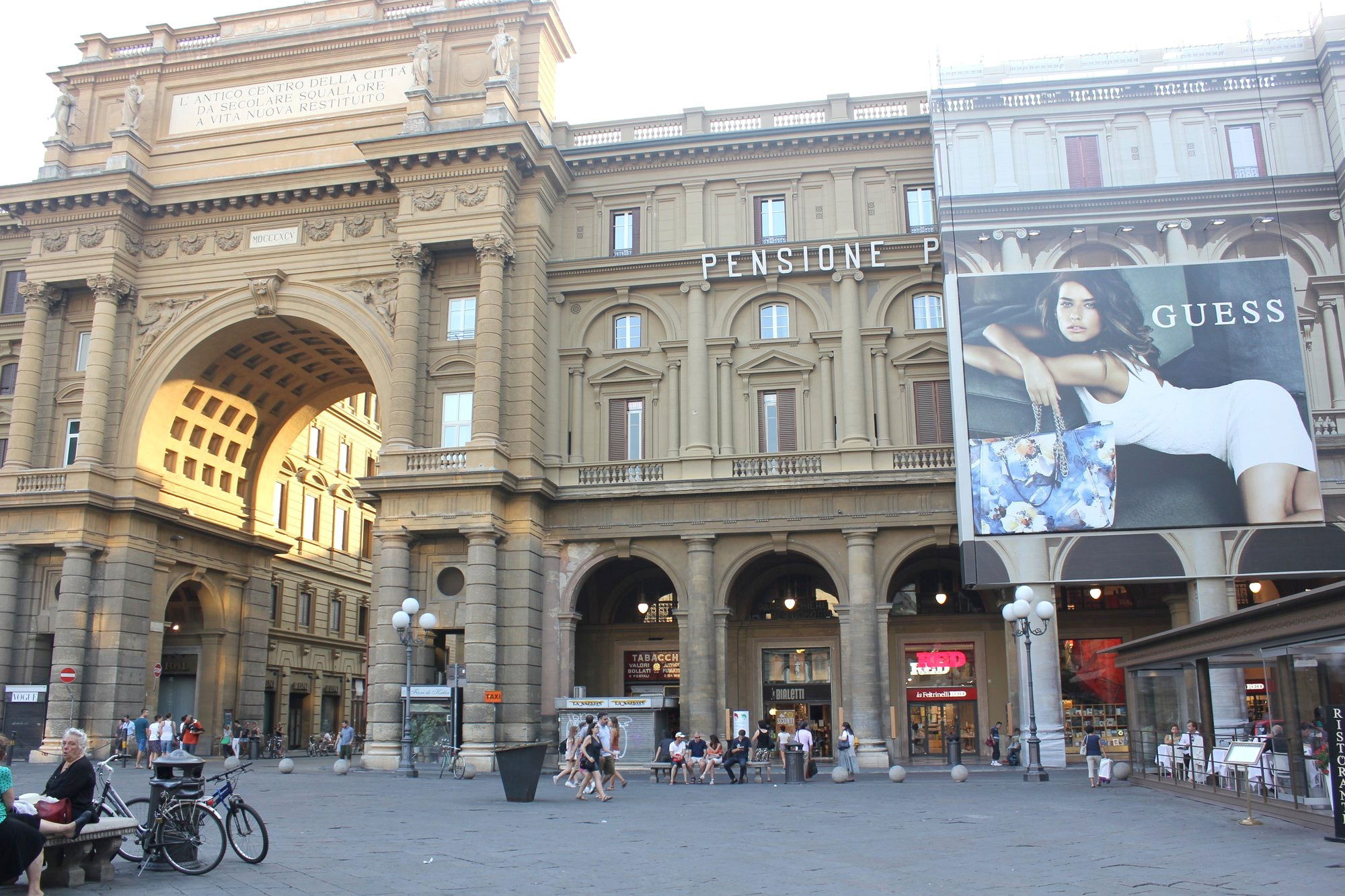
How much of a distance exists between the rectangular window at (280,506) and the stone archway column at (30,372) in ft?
37.8

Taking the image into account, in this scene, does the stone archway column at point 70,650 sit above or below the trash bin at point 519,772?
above

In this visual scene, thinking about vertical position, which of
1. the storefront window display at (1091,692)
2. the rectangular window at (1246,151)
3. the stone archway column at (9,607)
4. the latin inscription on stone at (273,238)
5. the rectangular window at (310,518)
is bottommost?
the storefront window display at (1091,692)

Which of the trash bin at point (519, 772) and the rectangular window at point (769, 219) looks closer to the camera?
the trash bin at point (519, 772)

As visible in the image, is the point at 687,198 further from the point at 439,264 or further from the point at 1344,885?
the point at 1344,885

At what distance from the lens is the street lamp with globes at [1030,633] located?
28.5 m

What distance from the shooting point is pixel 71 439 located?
40406 millimetres

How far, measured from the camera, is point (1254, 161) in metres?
36.4

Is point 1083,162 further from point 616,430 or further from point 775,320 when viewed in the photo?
point 616,430

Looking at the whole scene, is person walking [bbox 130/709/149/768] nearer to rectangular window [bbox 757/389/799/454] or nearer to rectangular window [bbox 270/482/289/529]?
rectangular window [bbox 270/482/289/529]

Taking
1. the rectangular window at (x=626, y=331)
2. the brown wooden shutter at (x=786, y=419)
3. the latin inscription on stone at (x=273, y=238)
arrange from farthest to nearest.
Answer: the latin inscription on stone at (x=273, y=238) < the rectangular window at (x=626, y=331) < the brown wooden shutter at (x=786, y=419)

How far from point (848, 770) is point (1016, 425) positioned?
10845 mm

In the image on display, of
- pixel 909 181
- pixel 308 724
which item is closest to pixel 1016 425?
pixel 909 181

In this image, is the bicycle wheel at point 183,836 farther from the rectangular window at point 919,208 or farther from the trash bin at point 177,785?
the rectangular window at point 919,208

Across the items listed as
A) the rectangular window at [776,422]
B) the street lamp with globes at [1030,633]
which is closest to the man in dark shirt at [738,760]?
the street lamp with globes at [1030,633]
